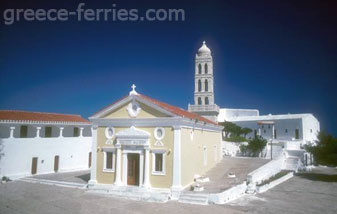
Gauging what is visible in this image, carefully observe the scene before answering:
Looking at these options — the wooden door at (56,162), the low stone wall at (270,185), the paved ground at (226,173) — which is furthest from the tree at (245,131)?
the wooden door at (56,162)

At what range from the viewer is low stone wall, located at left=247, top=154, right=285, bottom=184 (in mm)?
19109

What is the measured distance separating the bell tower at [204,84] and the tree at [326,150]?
10.3m

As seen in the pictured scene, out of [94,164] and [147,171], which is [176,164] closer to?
[147,171]

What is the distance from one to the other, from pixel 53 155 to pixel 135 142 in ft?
37.6

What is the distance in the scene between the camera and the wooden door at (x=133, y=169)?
17.7 metres

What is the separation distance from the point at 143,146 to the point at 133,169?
1712mm

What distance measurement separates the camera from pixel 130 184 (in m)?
17.7

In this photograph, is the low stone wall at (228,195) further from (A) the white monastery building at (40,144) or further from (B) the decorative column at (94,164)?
(A) the white monastery building at (40,144)

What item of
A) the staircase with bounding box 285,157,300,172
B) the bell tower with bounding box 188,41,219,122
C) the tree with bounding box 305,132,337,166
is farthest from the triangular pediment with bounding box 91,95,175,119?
the staircase with bounding box 285,157,300,172

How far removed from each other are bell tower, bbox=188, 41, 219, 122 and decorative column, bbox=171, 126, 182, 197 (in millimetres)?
14706

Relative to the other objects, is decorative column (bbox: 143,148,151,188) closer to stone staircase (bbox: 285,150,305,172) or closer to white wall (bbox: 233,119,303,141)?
stone staircase (bbox: 285,150,305,172)

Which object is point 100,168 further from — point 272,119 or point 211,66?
point 272,119

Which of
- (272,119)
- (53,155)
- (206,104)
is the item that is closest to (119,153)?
(53,155)

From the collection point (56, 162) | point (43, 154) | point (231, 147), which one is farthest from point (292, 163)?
point (43, 154)
